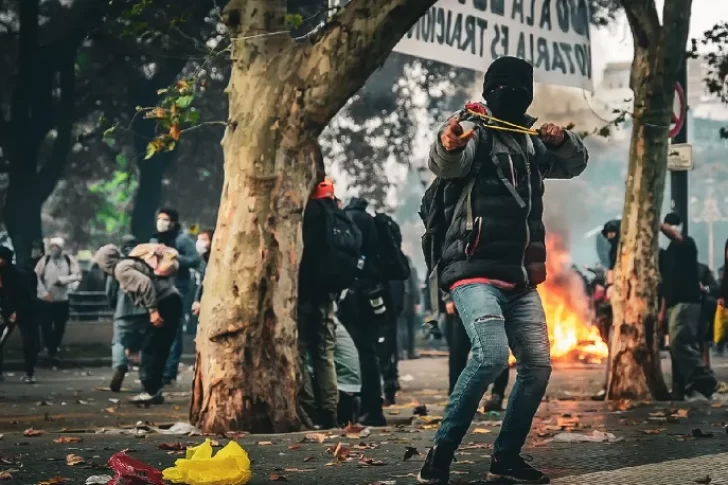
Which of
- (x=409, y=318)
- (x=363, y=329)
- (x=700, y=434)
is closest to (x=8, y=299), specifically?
(x=363, y=329)

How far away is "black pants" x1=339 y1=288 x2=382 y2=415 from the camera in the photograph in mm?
11930

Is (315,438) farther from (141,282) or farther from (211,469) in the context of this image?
(141,282)

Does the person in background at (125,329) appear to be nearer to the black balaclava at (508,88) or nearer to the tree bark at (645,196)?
the tree bark at (645,196)

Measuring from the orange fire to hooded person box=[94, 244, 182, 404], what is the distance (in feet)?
32.8

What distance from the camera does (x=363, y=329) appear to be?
12219 mm

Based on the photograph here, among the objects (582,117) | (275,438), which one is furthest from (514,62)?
(582,117)

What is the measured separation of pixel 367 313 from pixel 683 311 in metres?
4.07

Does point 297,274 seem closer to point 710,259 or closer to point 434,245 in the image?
point 434,245

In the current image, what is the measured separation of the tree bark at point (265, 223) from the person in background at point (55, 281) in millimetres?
13158

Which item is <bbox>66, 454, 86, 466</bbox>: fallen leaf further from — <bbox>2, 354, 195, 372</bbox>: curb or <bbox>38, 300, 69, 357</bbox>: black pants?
<bbox>38, 300, 69, 357</bbox>: black pants

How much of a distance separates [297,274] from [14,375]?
11294 millimetres

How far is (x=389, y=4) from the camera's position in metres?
9.96

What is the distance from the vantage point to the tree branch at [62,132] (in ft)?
106

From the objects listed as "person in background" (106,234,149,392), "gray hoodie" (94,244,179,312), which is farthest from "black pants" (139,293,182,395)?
"person in background" (106,234,149,392)
